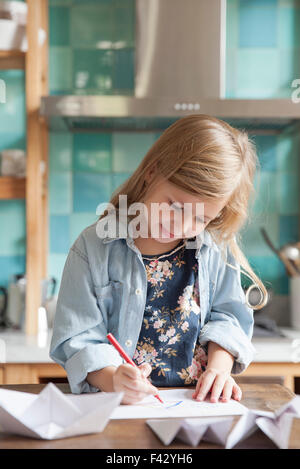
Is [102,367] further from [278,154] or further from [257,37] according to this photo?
[257,37]

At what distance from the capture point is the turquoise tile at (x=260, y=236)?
210 centimetres

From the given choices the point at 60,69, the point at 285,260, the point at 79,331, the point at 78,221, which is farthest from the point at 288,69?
the point at 79,331

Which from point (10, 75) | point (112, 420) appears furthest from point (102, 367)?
point (10, 75)

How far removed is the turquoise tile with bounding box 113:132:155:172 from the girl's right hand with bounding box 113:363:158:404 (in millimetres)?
1429

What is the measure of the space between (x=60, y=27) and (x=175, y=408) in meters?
1.78

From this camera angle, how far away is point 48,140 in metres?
2.08

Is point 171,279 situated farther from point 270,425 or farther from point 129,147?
point 129,147

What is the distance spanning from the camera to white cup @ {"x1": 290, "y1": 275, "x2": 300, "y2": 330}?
1.98 m

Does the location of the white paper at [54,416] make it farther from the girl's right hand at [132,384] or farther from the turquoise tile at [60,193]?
the turquoise tile at [60,193]

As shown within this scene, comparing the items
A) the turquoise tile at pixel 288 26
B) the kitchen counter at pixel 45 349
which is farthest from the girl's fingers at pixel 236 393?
the turquoise tile at pixel 288 26

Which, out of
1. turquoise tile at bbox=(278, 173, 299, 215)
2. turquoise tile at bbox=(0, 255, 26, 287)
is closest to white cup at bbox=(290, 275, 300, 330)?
turquoise tile at bbox=(278, 173, 299, 215)

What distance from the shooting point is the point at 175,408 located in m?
0.72

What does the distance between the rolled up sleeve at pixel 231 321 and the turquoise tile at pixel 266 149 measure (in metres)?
1.15

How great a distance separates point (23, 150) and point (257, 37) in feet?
3.48
